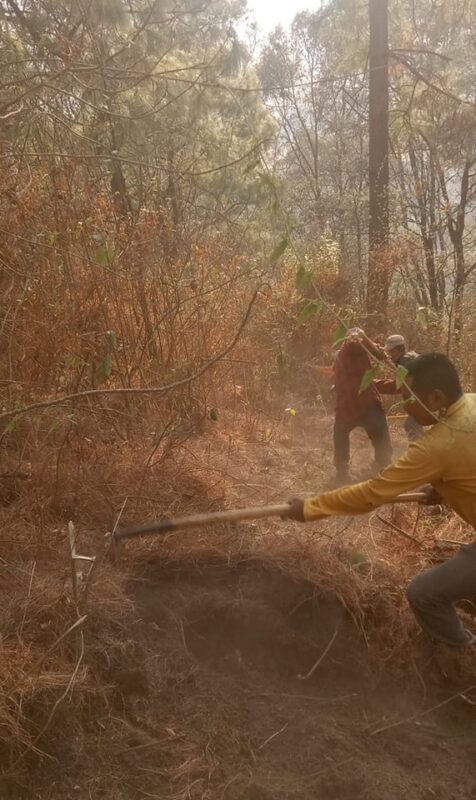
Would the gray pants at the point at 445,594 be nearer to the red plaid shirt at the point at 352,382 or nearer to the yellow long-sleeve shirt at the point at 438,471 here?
the yellow long-sleeve shirt at the point at 438,471

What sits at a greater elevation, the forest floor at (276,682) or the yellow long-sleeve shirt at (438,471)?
the yellow long-sleeve shirt at (438,471)

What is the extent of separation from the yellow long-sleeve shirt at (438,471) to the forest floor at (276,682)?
790 millimetres

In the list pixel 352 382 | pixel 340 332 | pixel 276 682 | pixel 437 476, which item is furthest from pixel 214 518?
pixel 352 382

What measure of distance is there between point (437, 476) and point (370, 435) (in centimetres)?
287

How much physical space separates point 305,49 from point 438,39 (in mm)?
7419

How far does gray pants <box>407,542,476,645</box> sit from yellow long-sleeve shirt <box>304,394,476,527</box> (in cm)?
21

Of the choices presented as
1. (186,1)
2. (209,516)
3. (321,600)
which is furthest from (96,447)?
(186,1)

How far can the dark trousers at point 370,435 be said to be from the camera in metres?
5.32

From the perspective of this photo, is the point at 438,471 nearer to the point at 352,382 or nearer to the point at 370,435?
the point at 352,382

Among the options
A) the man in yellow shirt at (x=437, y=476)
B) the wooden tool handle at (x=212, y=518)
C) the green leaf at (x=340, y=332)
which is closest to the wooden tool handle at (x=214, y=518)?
the wooden tool handle at (x=212, y=518)

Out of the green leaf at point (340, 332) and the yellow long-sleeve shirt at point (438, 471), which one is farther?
the yellow long-sleeve shirt at point (438, 471)

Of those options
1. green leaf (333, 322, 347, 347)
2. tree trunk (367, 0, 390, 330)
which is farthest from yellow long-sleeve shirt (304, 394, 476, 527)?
tree trunk (367, 0, 390, 330)

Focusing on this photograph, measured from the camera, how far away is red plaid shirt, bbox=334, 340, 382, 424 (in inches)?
203

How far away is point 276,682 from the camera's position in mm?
2891
